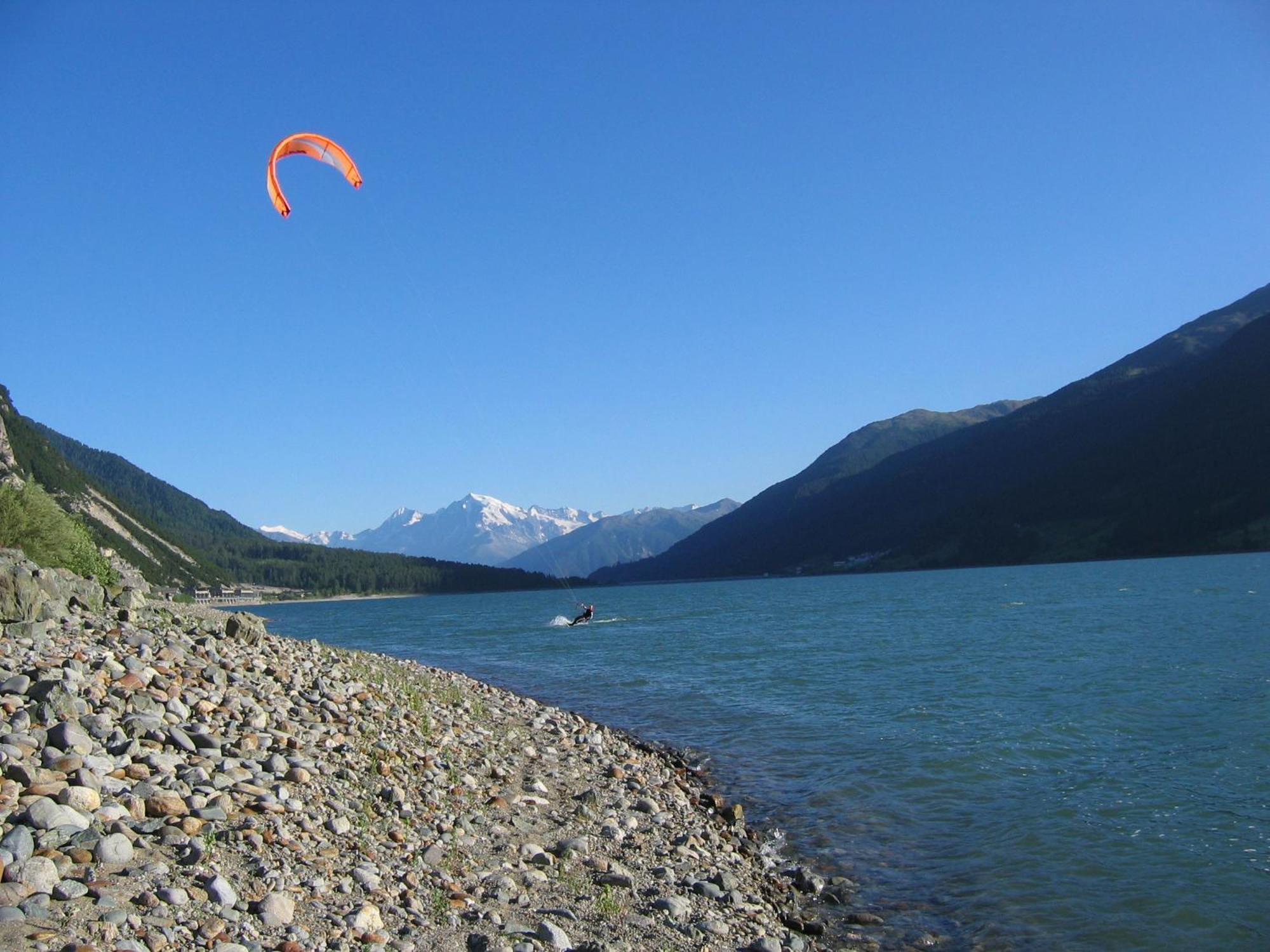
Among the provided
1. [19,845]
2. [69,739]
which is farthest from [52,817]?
[69,739]

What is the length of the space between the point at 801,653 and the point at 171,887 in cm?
4021

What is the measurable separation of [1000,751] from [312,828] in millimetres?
16993

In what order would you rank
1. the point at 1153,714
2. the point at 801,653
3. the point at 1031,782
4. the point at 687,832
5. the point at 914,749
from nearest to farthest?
the point at 687,832 < the point at 1031,782 < the point at 914,749 < the point at 1153,714 < the point at 801,653

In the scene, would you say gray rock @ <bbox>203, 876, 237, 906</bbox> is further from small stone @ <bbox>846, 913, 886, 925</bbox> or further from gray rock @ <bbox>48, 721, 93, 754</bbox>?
small stone @ <bbox>846, 913, 886, 925</bbox>

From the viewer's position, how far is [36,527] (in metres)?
39.1

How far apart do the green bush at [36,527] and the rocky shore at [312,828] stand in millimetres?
21394

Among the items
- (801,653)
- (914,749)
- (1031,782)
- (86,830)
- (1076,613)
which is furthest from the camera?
(1076,613)

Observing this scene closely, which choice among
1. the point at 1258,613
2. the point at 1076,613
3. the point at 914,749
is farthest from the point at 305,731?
the point at 1076,613

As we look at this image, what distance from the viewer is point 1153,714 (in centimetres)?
2492

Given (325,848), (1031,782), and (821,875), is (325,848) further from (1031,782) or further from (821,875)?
(1031,782)

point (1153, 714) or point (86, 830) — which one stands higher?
point (86, 830)

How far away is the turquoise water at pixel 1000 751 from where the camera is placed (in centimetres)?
1250

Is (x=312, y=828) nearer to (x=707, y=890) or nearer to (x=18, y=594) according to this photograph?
(x=707, y=890)

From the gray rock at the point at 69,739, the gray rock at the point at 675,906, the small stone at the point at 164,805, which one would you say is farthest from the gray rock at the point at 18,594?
the gray rock at the point at 675,906
